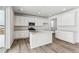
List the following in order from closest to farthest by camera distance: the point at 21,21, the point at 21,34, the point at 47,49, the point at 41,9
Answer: the point at 47,49 → the point at 41,9 → the point at 21,34 → the point at 21,21

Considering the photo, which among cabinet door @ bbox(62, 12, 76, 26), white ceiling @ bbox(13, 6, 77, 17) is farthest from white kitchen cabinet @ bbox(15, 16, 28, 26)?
cabinet door @ bbox(62, 12, 76, 26)

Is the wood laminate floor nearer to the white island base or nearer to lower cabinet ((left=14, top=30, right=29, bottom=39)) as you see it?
the white island base

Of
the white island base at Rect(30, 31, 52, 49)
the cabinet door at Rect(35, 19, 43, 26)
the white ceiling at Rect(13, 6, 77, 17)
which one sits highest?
the white ceiling at Rect(13, 6, 77, 17)

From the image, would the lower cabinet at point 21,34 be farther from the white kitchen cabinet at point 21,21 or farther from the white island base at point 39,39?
the white island base at point 39,39

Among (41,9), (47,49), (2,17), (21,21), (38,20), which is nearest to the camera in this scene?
(47,49)

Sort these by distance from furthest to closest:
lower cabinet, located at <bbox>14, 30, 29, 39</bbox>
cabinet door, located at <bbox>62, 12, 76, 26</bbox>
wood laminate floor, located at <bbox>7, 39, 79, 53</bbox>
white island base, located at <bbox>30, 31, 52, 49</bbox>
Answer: lower cabinet, located at <bbox>14, 30, 29, 39</bbox> < cabinet door, located at <bbox>62, 12, 76, 26</bbox> < white island base, located at <bbox>30, 31, 52, 49</bbox> < wood laminate floor, located at <bbox>7, 39, 79, 53</bbox>

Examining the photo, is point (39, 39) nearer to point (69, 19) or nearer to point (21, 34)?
point (69, 19)

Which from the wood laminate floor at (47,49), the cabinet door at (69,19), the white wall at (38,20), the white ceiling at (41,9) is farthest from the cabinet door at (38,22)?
the wood laminate floor at (47,49)

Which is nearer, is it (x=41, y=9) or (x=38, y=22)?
(x=41, y=9)

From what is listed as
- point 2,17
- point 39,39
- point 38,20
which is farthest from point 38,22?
point 2,17

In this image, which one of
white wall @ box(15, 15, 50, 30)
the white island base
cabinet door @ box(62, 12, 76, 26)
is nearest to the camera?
the white island base

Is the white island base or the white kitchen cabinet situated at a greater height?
the white kitchen cabinet
